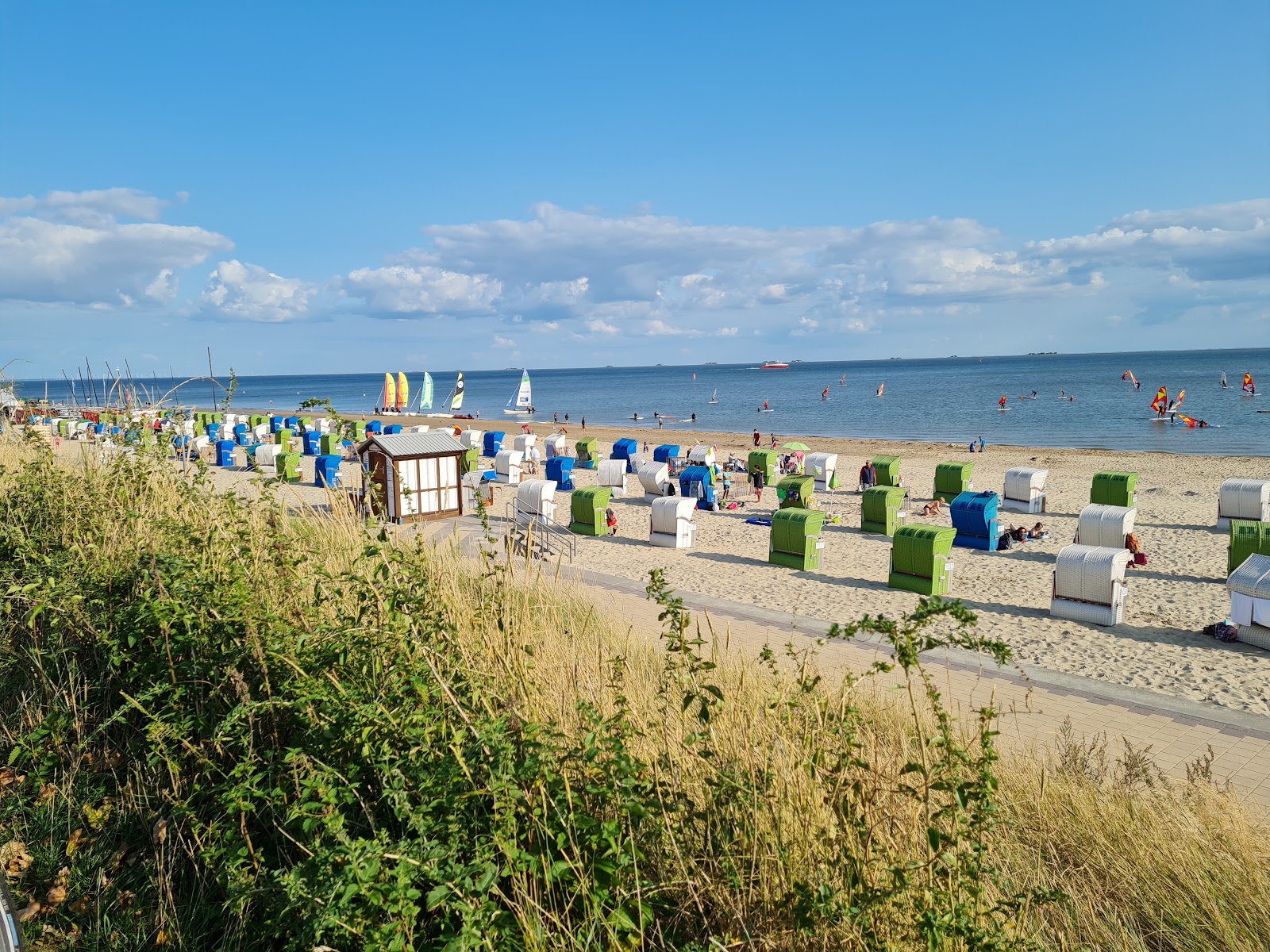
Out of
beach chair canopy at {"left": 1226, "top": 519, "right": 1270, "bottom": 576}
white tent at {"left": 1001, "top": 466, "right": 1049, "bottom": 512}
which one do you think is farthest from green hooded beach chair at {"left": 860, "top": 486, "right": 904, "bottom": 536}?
beach chair canopy at {"left": 1226, "top": 519, "right": 1270, "bottom": 576}

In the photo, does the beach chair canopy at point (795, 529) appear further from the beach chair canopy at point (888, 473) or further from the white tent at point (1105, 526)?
the beach chair canopy at point (888, 473)

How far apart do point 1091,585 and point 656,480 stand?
44.5ft

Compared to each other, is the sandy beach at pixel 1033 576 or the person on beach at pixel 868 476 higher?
the person on beach at pixel 868 476

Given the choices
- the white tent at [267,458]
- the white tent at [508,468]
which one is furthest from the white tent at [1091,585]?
the white tent at [267,458]

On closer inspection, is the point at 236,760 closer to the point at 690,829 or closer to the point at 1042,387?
the point at 690,829

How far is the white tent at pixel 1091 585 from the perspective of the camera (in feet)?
38.9

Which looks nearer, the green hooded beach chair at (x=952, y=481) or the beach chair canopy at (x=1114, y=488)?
the beach chair canopy at (x=1114, y=488)

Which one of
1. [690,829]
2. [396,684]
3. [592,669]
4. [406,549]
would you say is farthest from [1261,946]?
[406,549]

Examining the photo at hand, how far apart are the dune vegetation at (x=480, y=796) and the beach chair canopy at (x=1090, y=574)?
7.99m

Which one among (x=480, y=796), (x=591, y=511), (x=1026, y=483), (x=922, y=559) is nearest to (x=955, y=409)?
(x=1026, y=483)

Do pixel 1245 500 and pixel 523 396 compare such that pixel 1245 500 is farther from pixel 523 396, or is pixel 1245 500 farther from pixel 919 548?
pixel 523 396

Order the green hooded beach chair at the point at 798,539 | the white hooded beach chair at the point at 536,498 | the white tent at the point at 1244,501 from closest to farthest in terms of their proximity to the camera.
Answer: the green hooded beach chair at the point at 798,539 → the white tent at the point at 1244,501 → the white hooded beach chair at the point at 536,498

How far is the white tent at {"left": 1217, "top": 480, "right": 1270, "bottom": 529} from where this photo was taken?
1797 cm

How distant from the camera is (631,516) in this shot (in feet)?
72.4
